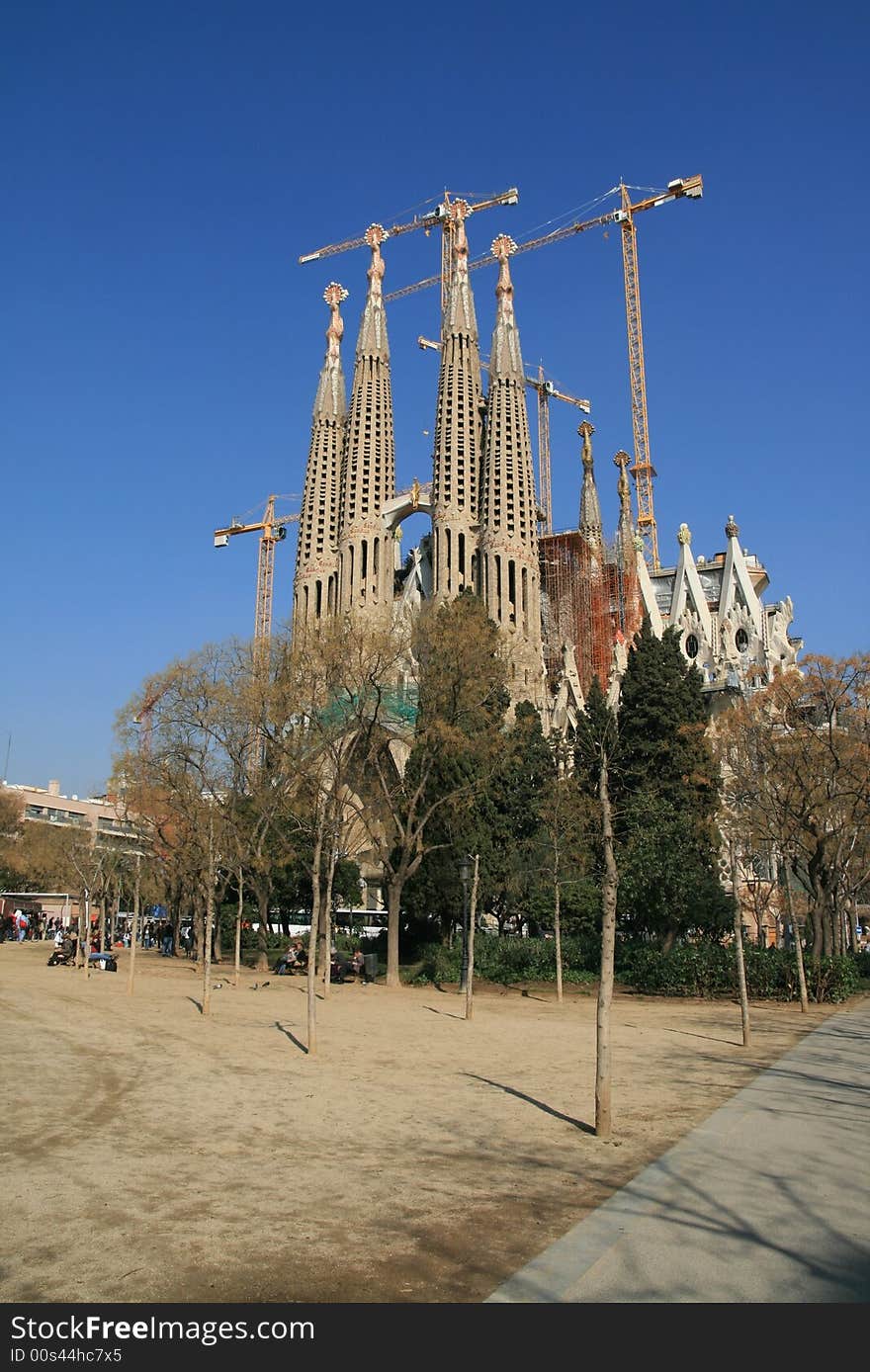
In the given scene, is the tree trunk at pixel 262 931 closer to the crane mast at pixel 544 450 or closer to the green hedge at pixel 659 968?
the green hedge at pixel 659 968

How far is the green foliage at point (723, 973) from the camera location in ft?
71.9

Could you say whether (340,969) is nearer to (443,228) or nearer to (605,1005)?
(605,1005)

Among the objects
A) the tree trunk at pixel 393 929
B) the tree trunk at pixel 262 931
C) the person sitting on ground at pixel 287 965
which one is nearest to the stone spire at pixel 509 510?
the tree trunk at pixel 262 931

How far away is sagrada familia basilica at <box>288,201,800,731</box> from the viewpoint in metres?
59.2

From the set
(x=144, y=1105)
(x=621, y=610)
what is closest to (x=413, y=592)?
(x=621, y=610)

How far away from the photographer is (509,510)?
5947cm

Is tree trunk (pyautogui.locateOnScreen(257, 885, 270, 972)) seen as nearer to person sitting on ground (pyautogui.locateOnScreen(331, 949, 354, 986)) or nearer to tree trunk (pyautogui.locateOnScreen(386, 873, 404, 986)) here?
person sitting on ground (pyautogui.locateOnScreen(331, 949, 354, 986))

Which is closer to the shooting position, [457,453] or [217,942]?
[217,942]

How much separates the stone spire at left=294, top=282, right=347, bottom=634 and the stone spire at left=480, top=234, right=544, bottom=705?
37.5ft

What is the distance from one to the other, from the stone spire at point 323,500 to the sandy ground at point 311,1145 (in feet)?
163

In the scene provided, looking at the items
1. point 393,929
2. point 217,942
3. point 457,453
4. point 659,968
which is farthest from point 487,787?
point 457,453

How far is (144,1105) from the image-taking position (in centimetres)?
925

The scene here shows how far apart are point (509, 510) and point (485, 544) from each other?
253 cm
